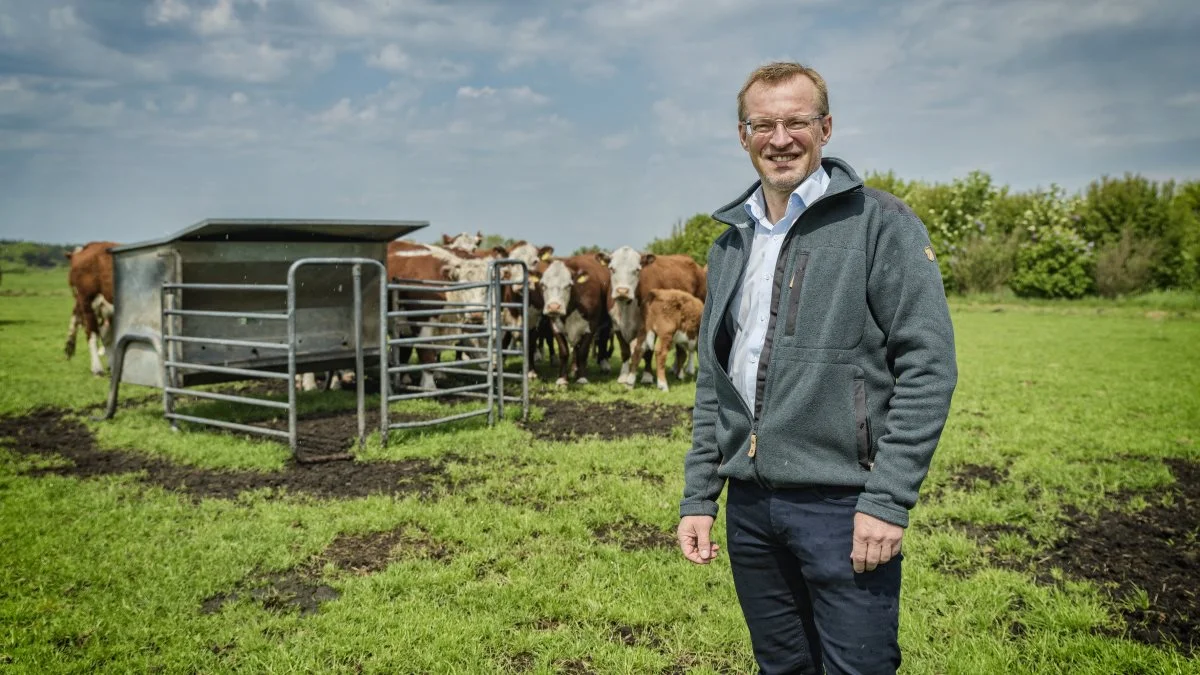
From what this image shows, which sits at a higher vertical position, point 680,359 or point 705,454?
point 705,454

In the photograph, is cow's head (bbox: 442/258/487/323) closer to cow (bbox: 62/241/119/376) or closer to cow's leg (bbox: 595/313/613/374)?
cow's leg (bbox: 595/313/613/374)

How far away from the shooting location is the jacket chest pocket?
2.17m

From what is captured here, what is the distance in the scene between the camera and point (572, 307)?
12164 millimetres

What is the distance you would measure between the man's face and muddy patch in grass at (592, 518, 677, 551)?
333 centimetres

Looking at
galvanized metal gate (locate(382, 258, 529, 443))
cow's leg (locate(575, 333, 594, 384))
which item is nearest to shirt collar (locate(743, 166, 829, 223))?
galvanized metal gate (locate(382, 258, 529, 443))

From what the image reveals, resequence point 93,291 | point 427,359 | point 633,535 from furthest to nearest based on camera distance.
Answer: point 93,291, point 427,359, point 633,535

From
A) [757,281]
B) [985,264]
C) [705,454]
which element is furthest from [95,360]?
[985,264]

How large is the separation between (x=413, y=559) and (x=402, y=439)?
123 inches

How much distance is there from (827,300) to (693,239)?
114 feet

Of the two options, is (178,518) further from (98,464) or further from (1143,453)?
(1143,453)

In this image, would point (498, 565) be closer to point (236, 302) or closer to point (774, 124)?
point (774, 124)

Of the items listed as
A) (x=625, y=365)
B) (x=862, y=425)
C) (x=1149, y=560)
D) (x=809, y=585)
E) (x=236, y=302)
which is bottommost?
(x=1149, y=560)

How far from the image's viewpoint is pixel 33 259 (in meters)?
71.8

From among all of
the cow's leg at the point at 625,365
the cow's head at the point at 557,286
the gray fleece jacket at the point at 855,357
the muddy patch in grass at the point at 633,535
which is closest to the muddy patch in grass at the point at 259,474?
the muddy patch in grass at the point at 633,535
